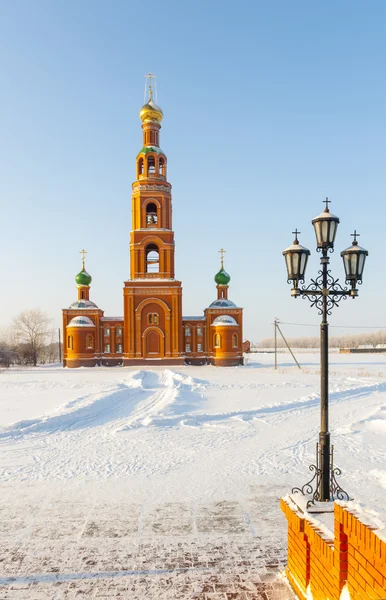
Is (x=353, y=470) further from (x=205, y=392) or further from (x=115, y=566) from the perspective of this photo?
(x=205, y=392)

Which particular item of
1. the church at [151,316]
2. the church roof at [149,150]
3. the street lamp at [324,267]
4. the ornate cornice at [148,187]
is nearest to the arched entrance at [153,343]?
the church at [151,316]

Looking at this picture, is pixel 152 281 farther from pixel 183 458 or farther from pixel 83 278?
pixel 183 458

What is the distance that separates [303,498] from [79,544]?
262cm

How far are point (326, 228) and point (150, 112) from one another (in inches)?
1453

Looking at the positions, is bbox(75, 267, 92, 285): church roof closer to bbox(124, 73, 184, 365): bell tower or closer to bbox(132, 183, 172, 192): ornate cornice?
bbox(124, 73, 184, 365): bell tower

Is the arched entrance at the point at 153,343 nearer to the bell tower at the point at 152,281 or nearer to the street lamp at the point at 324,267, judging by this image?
→ the bell tower at the point at 152,281

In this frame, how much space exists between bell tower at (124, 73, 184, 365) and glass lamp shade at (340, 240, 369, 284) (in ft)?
102

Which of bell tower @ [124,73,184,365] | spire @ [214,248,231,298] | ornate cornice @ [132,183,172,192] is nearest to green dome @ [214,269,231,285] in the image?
spire @ [214,248,231,298]

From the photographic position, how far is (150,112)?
38875mm

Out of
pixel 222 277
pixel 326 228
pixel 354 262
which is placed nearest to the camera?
pixel 326 228

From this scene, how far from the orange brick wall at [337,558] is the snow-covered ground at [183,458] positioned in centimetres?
26

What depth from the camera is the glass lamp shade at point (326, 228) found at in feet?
18.6

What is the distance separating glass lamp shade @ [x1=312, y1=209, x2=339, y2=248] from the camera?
18.6ft

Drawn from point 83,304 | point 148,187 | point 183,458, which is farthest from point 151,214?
point 183,458
